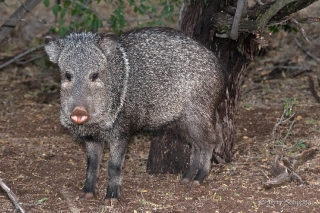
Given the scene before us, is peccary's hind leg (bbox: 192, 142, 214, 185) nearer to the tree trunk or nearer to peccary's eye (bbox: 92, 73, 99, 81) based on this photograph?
the tree trunk

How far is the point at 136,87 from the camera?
4109 millimetres

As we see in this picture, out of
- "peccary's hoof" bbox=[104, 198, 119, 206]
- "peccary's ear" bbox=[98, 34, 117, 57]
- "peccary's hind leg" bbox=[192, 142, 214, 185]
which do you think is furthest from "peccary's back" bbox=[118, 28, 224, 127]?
"peccary's hoof" bbox=[104, 198, 119, 206]

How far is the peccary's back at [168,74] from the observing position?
4168mm

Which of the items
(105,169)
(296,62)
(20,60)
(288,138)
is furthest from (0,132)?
(296,62)

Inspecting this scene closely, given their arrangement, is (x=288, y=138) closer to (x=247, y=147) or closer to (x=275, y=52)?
(x=247, y=147)

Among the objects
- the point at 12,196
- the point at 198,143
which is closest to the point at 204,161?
the point at 198,143

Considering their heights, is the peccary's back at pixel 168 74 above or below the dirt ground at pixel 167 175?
above

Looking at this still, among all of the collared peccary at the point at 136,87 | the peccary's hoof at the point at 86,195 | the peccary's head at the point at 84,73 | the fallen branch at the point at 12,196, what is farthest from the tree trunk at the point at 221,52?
the fallen branch at the point at 12,196

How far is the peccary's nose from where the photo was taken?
11.5ft

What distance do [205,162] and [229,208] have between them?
31.7 inches

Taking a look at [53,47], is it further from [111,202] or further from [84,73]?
[111,202]

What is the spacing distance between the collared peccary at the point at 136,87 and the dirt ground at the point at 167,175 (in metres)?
0.25

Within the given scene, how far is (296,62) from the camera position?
24.6ft

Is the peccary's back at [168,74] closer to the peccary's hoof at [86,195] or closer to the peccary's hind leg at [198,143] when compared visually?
the peccary's hind leg at [198,143]
